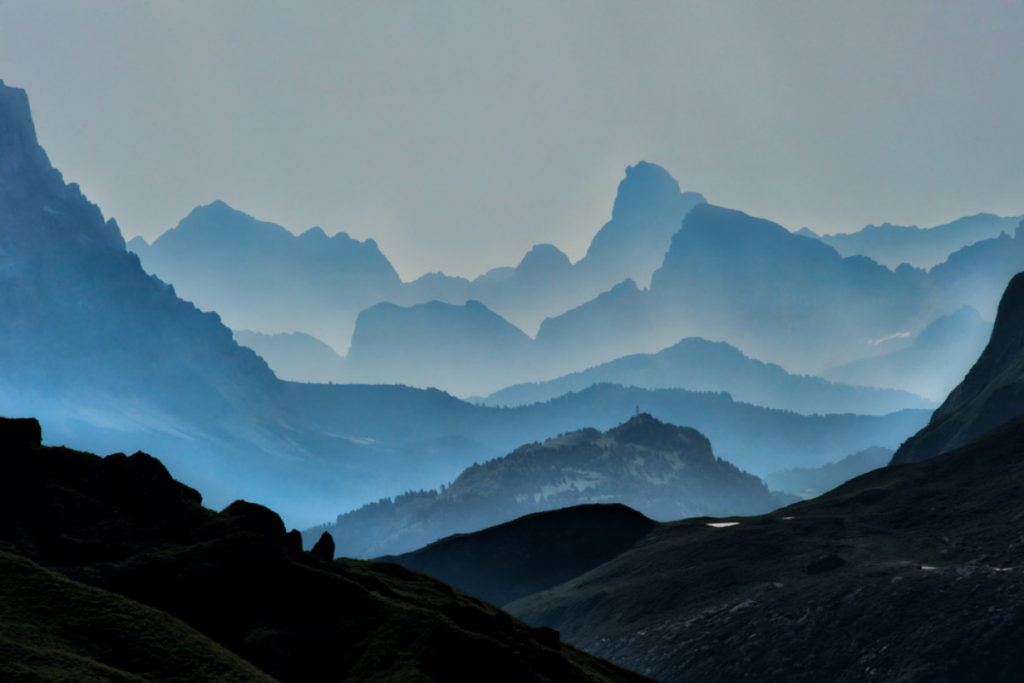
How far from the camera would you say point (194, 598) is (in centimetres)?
12419

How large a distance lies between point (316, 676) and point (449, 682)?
16.3m

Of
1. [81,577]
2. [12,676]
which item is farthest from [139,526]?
[12,676]

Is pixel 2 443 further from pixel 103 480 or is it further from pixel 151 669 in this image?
pixel 151 669

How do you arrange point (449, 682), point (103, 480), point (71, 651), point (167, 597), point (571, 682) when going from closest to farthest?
point (71, 651)
point (449, 682)
point (167, 597)
point (571, 682)
point (103, 480)

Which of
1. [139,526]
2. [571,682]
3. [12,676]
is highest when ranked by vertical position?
[139,526]

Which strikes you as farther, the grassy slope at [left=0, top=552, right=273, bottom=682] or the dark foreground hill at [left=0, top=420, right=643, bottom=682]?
the dark foreground hill at [left=0, top=420, right=643, bottom=682]

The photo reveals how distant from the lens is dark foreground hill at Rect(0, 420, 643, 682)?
95.9 metres

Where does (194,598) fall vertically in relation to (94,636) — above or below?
above

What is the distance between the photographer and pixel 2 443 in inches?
5017

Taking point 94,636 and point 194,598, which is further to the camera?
point 194,598

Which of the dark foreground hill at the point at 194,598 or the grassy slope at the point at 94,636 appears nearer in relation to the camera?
the grassy slope at the point at 94,636

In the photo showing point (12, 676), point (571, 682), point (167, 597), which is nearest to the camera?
point (12, 676)

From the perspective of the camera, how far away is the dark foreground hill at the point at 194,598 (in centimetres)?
9594

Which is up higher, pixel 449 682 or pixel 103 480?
pixel 103 480
